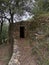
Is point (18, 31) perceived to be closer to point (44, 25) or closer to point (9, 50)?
point (9, 50)

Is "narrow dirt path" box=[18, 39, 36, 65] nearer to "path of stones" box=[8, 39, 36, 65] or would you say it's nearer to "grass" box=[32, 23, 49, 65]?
"path of stones" box=[8, 39, 36, 65]

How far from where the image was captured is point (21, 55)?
9.59 meters

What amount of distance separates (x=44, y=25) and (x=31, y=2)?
3.87 metres

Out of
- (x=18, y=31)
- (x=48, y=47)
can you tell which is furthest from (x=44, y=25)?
(x=18, y=31)

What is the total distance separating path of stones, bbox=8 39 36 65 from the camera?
29.0 ft

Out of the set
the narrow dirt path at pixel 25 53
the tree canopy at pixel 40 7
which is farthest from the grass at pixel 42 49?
the tree canopy at pixel 40 7

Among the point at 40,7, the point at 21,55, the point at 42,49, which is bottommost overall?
the point at 21,55

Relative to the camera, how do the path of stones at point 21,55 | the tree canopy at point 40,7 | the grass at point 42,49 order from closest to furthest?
1. the grass at point 42,49
2. the path of stones at point 21,55
3. the tree canopy at point 40,7

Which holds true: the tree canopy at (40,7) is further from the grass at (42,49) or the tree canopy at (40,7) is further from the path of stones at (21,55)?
the path of stones at (21,55)

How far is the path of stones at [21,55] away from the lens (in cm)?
884

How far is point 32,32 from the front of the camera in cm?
1076

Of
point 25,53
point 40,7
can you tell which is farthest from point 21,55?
point 40,7

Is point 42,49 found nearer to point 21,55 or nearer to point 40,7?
point 21,55

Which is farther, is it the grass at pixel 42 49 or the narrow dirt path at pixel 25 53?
the narrow dirt path at pixel 25 53
